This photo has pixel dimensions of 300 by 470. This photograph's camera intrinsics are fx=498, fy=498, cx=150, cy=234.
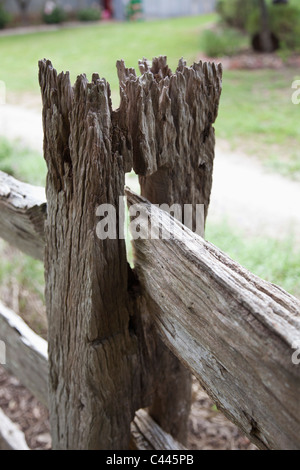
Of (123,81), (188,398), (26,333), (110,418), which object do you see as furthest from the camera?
(26,333)

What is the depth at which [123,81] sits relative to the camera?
38.4 inches

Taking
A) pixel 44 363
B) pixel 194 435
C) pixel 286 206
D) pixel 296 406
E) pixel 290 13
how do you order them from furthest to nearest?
pixel 290 13
pixel 286 206
pixel 194 435
pixel 44 363
pixel 296 406

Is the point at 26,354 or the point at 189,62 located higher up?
the point at 189,62

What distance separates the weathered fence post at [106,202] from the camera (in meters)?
0.93

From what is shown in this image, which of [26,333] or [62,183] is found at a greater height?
[62,183]

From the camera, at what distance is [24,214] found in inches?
50.4

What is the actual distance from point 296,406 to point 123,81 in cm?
66

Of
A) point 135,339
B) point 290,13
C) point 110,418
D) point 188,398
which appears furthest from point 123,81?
point 290,13

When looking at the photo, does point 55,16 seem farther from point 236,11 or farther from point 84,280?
point 84,280

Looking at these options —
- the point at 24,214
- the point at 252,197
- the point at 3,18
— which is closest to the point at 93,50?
the point at 252,197

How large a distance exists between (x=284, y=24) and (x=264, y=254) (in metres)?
8.63

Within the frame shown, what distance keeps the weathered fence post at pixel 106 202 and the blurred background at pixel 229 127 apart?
948 millimetres
